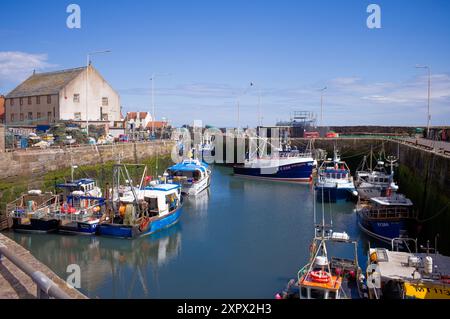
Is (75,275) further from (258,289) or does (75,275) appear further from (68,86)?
(68,86)

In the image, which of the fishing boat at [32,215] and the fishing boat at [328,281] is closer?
the fishing boat at [328,281]

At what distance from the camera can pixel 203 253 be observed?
694 inches

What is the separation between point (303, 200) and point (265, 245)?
12.5m

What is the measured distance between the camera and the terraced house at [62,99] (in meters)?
41.4

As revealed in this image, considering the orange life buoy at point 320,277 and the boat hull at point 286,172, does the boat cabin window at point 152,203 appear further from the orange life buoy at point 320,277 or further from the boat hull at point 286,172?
the boat hull at point 286,172

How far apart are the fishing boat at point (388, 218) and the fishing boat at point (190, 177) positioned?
13.7 metres

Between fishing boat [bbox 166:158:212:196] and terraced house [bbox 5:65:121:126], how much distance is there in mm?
14299

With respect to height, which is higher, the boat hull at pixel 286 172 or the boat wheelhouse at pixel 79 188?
the boat wheelhouse at pixel 79 188

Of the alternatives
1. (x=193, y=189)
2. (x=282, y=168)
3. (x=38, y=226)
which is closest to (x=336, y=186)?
(x=193, y=189)

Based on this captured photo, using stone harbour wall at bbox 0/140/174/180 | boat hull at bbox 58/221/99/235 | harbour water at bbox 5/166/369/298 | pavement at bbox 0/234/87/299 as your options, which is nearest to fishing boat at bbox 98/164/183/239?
boat hull at bbox 58/221/99/235

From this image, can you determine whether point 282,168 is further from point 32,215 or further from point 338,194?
point 32,215

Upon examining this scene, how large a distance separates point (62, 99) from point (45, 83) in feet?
19.3

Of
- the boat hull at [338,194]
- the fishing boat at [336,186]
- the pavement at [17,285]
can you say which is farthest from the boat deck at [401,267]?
the boat hull at [338,194]
